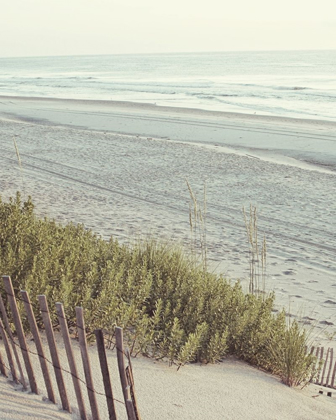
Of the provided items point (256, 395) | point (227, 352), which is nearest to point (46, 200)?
point (227, 352)

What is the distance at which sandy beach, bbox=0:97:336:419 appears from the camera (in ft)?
11.7

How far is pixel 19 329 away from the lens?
2.93 metres

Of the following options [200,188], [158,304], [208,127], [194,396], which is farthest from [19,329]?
[208,127]

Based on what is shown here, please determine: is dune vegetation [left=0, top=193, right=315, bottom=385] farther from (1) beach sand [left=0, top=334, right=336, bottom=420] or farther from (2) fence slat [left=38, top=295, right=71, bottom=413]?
(2) fence slat [left=38, top=295, right=71, bottom=413]

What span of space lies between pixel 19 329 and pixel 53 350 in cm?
23

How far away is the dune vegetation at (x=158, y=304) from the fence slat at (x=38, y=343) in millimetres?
749

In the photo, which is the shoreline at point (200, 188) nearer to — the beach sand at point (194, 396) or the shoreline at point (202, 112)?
the beach sand at point (194, 396)

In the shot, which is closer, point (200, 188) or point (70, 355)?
point (70, 355)

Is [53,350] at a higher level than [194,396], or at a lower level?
higher

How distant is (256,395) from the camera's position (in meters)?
3.56

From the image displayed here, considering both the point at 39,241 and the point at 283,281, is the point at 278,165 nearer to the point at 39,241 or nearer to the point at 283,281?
the point at 283,281

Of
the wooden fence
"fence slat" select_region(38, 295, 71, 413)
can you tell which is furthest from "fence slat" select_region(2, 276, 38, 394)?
"fence slat" select_region(38, 295, 71, 413)

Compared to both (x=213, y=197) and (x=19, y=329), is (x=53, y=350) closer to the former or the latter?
(x=19, y=329)

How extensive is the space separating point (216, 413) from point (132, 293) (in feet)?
4.21
